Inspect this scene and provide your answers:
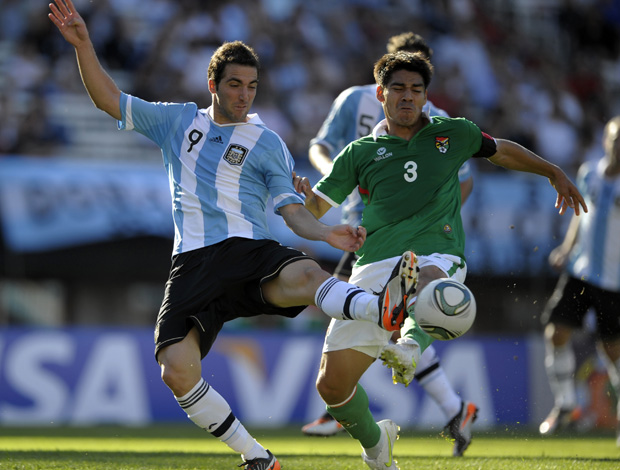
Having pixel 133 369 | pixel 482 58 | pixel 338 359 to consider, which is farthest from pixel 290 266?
pixel 482 58

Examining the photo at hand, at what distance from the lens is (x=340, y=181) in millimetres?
6273

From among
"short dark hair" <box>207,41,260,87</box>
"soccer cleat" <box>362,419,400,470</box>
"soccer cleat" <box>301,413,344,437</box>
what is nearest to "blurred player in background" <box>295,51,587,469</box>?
"soccer cleat" <box>362,419,400,470</box>

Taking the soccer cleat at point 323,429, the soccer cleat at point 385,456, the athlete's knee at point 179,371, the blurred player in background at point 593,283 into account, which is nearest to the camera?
the athlete's knee at point 179,371

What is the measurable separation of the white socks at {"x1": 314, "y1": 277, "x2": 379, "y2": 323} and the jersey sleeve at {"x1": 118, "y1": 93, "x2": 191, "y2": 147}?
1.39 metres

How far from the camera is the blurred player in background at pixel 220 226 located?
5613mm

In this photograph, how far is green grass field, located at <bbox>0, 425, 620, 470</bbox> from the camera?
6.36 meters

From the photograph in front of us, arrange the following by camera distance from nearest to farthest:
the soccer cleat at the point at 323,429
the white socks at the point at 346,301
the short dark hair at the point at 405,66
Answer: the white socks at the point at 346,301 < the short dark hair at the point at 405,66 < the soccer cleat at the point at 323,429

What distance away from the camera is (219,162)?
5.90 m

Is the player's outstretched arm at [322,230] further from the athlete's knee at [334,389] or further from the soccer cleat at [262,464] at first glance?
the soccer cleat at [262,464]

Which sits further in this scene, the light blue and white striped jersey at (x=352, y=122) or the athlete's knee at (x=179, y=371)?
the light blue and white striped jersey at (x=352, y=122)

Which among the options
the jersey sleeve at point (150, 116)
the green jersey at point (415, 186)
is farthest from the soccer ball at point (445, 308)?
the jersey sleeve at point (150, 116)

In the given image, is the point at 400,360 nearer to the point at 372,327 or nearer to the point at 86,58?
the point at 372,327

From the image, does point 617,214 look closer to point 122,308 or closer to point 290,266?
point 290,266

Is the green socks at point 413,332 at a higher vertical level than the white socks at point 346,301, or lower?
lower
